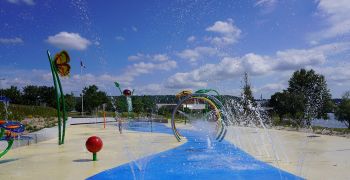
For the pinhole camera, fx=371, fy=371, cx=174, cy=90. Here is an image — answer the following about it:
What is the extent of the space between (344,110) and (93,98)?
3810 cm

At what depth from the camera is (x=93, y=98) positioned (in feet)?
189

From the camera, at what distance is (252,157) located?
488 inches

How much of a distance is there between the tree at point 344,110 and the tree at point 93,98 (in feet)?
122

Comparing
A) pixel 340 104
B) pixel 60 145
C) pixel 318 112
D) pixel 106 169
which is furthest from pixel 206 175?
pixel 318 112

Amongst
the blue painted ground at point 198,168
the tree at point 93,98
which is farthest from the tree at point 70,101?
the blue painted ground at point 198,168

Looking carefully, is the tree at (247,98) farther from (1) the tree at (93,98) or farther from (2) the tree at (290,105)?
(1) the tree at (93,98)

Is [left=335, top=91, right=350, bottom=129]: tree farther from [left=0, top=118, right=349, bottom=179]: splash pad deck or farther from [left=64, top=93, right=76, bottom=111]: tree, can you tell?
[left=64, top=93, right=76, bottom=111]: tree

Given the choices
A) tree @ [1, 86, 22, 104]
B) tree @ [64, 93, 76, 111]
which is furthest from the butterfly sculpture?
tree @ [1, 86, 22, 104]

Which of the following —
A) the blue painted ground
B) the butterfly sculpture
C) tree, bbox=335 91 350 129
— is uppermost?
the butterfly sculpture

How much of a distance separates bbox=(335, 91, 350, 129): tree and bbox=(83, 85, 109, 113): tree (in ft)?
122

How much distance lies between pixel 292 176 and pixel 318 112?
89.3 ft

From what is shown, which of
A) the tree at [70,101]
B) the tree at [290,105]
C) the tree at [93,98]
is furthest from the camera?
the tree at [70,101]

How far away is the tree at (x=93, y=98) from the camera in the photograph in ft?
189

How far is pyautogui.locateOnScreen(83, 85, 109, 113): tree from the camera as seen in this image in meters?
57.7
